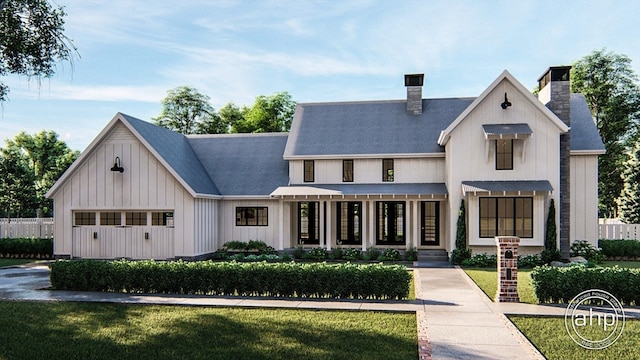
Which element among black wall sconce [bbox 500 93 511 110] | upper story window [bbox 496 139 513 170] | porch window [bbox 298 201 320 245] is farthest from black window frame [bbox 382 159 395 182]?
black wall sconce [bbox 500 93 511 110]

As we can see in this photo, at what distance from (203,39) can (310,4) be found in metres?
5.22

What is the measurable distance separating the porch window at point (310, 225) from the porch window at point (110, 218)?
362 inches

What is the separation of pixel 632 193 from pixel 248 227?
28.9 metres

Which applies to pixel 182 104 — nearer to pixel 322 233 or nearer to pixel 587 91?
pixel 322 233

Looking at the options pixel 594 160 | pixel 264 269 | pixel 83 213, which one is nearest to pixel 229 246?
pixel 83 213

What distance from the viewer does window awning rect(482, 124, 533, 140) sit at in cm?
2100

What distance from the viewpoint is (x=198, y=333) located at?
9.48m

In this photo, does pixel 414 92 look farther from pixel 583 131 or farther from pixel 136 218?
pixel 136 218

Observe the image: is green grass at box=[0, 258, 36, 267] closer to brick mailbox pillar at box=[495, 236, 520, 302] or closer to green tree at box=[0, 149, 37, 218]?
green tree at box=[0, 149, 37, 218]

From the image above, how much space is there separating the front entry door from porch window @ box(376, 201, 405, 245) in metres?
1.14

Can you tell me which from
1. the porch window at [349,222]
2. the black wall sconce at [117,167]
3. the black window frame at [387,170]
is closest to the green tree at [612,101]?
the black window frame at [387,170]

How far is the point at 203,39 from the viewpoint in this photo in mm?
16609

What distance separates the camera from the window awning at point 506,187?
20.7 metres

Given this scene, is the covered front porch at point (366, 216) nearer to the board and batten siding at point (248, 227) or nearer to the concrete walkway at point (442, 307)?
the board and batten siding at point (248, 227)
